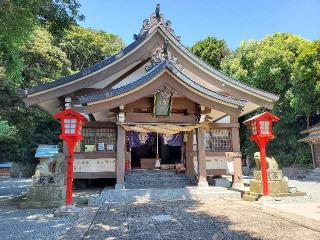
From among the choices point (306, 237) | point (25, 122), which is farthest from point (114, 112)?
point (25, 122)

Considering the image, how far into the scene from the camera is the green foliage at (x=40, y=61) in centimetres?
2446

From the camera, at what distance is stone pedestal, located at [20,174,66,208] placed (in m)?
9.33

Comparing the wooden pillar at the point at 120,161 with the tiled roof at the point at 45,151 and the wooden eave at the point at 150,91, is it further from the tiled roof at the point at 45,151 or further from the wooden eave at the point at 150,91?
the tiled roof at the point at 45,151

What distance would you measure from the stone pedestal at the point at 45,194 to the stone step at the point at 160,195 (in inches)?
44.2

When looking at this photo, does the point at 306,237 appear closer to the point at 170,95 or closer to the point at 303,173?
the point at 170,95

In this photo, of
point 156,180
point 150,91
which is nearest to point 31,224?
point 150,91

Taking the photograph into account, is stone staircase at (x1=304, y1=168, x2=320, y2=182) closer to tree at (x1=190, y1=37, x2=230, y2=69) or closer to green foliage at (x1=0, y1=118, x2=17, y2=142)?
tree at (x1=190, y1=37, x2=230, y2=69)

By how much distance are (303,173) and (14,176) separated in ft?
86.9

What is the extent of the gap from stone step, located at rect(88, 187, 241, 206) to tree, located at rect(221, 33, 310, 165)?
16022 millimetres

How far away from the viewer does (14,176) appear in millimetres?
28156

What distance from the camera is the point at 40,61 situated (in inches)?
1005

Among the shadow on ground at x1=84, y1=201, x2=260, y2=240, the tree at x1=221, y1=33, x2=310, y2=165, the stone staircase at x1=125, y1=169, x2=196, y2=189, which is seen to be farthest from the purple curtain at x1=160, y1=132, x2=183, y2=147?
the tree at x1=221, y1=33, x2=310, y2=165

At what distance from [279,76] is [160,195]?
1963 cm

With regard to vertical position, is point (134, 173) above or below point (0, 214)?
above
